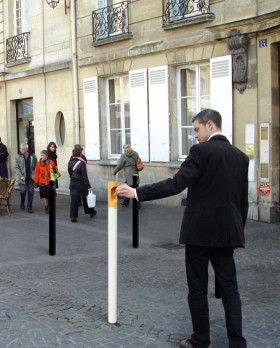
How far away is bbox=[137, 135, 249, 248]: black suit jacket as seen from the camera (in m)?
4.33

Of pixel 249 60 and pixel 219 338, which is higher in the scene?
pixel 249 60

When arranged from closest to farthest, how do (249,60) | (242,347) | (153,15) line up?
(242,347) → (249,60) → (153,15)

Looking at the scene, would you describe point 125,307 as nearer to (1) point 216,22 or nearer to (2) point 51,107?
(1) point 216,22

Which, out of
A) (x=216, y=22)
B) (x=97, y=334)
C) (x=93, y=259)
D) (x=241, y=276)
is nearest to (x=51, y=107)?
(x=216, y=22)

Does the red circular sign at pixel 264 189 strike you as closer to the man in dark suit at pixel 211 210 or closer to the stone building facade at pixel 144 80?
the stone building facade at pixel 144 80

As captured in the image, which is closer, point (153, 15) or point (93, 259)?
point (93, 259)

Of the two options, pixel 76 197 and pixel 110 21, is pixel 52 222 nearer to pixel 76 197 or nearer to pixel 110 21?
pixel 76 197

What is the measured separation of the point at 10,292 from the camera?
21.7ft

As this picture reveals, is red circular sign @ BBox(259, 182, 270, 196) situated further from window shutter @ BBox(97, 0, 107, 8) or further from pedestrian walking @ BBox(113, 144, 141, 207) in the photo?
window shutter @ BBox(97, 0, 107, 8)

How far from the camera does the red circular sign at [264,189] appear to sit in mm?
11734

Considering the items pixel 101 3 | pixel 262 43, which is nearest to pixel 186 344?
pixel 262 43

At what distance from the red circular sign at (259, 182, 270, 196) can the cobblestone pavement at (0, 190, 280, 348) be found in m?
0.72

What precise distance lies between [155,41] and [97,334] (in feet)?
34.0

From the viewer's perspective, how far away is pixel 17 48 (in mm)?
20062
